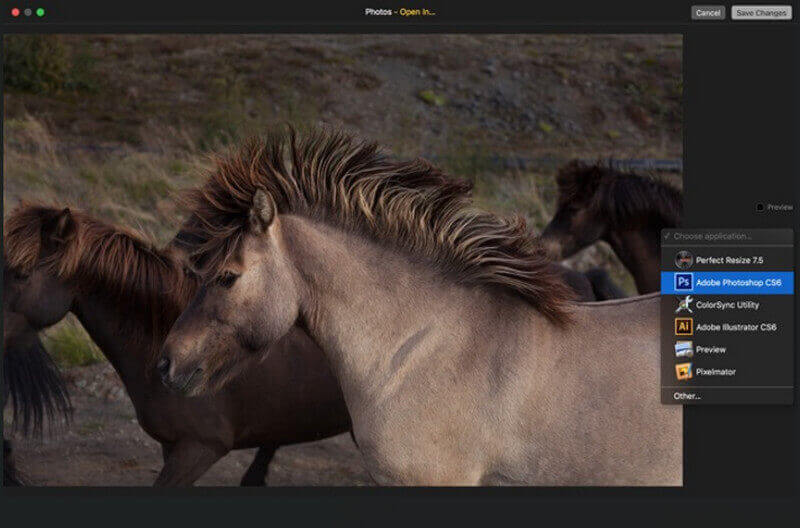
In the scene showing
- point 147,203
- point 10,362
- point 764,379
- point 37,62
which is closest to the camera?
point 764,379

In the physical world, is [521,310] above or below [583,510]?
above

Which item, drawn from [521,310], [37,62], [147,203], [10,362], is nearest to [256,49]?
[37,62]

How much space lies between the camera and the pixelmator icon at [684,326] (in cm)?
388

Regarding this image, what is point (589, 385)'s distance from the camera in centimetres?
404

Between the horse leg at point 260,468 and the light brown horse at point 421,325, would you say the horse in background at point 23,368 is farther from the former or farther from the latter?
the light brown horse at point 421,325

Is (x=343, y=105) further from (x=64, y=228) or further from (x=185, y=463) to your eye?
(x=185, y=463)

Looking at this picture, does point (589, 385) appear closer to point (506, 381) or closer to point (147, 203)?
point (506, 381)

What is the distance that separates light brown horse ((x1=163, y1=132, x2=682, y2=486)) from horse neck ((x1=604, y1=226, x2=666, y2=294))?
332 cm

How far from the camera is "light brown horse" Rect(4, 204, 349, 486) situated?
5.15 meters

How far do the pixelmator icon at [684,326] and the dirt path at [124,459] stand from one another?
3.30 metres

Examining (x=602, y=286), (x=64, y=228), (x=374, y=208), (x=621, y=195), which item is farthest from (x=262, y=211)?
(x=621, y=195)

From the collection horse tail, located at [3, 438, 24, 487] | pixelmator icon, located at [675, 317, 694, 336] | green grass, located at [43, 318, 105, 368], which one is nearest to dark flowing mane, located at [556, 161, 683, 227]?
pixelmator icon, located at [675, 317, 694, 336]

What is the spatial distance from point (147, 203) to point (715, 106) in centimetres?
809
